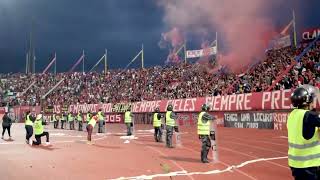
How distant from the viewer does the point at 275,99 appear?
25.9 metres

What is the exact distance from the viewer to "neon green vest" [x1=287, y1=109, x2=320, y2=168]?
4625mm

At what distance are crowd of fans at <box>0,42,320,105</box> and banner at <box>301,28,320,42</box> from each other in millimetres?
2153

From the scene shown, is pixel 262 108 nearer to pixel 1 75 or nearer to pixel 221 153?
pixel 221 153

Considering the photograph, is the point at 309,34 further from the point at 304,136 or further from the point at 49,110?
the point at 49,110

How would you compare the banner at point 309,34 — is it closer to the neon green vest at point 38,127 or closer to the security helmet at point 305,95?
the neon green vest at point 38,127

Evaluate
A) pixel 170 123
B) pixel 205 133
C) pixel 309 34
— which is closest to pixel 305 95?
pixel 205 133

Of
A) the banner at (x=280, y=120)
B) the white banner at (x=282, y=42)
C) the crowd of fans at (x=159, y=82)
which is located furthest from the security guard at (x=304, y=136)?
the white banner at (x=282, y=42)

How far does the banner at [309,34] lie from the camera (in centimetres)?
3394

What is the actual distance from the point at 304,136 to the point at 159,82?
144 feet

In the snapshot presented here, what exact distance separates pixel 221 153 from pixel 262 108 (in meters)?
11.7

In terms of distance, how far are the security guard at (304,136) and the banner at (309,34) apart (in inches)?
1213

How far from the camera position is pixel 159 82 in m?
48.4

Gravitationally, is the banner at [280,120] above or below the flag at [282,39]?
below

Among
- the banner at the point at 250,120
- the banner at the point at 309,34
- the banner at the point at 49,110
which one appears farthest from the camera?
the banner at the point at 49,110
